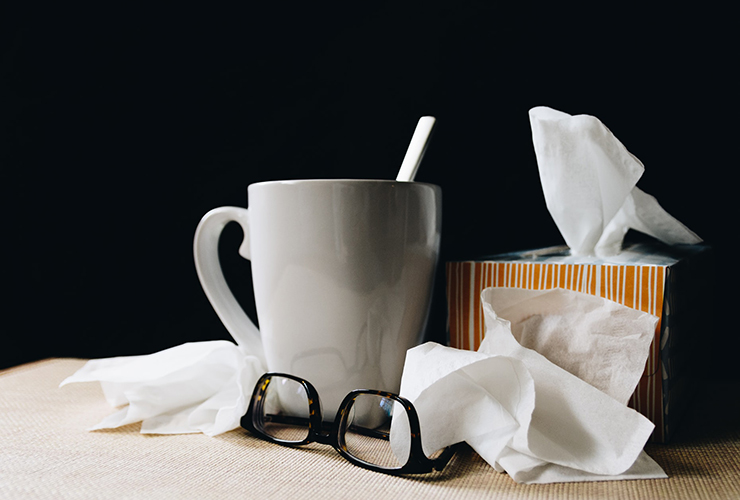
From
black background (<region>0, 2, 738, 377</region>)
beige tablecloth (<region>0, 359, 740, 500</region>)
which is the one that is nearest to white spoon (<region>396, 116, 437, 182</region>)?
black background (<region>0, 2, 738, 377</region>)

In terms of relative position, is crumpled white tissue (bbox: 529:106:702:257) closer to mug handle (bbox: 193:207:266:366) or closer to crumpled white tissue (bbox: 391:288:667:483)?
crumpled white tissue (bbox: 391:288:667:483)

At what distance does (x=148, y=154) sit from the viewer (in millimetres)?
808

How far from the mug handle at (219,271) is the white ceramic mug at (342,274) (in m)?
0.04

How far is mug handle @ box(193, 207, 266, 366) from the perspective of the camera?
57cm

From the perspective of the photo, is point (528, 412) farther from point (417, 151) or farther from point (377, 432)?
point (417, 151)

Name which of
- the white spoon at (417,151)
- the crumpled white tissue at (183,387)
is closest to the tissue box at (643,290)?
the white spoon at (417,151)

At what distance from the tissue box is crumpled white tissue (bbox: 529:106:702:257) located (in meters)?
0.02

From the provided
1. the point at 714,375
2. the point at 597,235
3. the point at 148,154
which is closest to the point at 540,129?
the point at 597,235

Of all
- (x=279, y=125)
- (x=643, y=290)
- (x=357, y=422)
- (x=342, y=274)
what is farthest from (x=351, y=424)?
(x=279, y=125)

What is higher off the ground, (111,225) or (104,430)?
(111,225)

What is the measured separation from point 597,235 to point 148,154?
595mm

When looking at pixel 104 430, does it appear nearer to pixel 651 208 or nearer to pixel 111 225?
pixel 111 225

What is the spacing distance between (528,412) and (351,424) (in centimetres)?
14

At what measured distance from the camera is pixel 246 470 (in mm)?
427
